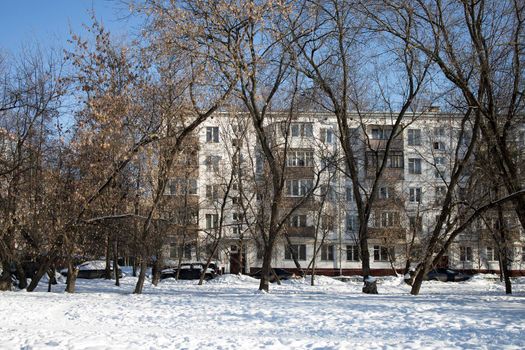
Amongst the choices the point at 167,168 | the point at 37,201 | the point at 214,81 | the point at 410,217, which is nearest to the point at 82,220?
the point at 37,201

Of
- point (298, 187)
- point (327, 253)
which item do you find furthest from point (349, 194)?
point (298, 187)

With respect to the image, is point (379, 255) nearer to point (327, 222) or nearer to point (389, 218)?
point (389, 218)

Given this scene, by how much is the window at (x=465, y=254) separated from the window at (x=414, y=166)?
8771 millimetres

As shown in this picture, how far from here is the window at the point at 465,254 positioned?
2053 inches

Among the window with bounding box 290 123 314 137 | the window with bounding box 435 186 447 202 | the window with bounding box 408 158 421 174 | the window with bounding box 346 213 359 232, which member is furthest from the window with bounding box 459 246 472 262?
the window with bounding box 435 186 447 202

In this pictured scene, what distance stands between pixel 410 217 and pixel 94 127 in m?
34.2

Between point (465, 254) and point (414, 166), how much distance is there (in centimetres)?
1006

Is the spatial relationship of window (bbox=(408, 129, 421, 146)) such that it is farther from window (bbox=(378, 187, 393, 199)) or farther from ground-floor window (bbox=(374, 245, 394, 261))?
ground-floor window (bbox=(374, 245, 394, 261))

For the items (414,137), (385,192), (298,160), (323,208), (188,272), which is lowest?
(188,272)

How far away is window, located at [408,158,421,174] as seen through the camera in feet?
186

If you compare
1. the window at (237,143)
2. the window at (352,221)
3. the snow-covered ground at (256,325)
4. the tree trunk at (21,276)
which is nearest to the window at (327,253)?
the window at (352,221)

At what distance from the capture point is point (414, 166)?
56969mm

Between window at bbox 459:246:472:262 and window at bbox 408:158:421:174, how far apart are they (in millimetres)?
8771

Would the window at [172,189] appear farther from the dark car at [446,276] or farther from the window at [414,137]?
the dark car at [446,276]
